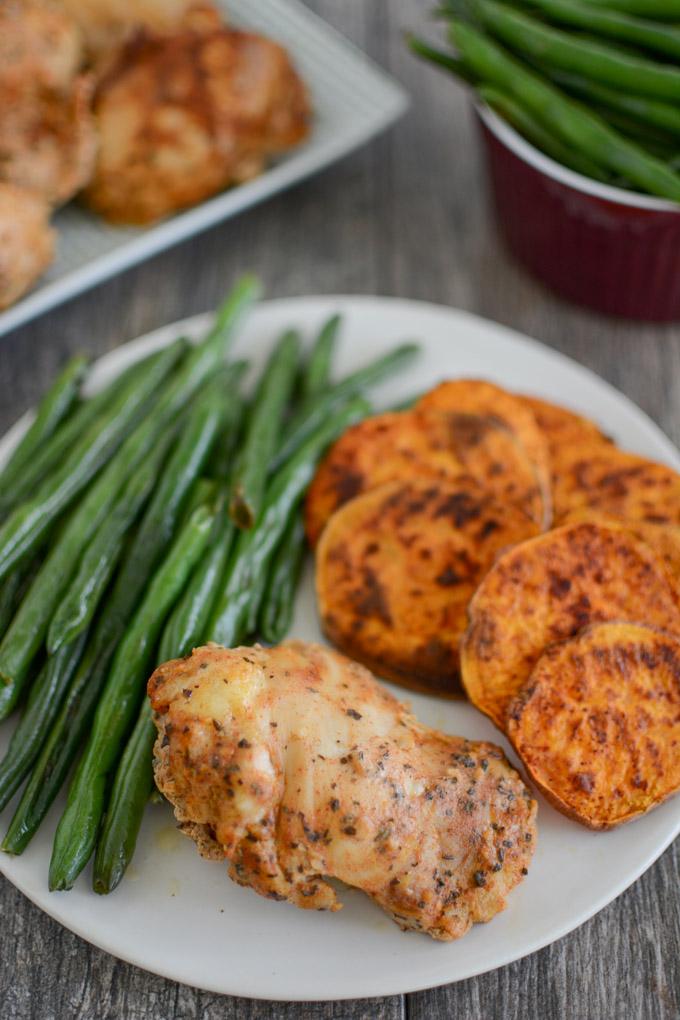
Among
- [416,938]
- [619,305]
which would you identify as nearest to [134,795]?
[416,938]

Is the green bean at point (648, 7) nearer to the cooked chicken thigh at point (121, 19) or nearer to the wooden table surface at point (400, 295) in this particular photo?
the wooden table surface at point (400, 295)

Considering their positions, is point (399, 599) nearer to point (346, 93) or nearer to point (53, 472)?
point (53, 472)

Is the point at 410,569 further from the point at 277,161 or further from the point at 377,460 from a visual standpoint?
the point at 277,161

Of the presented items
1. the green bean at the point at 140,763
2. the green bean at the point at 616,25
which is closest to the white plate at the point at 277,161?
the green bean at the point at 616,25

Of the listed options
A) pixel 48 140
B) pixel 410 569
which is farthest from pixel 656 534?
pixel 48 140

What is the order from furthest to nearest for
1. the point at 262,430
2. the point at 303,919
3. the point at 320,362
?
the point at 320,362
the point at 262,430
the point at 303,919

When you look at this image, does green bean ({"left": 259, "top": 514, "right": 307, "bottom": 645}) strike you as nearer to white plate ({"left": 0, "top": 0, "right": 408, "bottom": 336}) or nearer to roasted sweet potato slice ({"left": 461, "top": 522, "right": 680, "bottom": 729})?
roasted sweet potato slice ({"left": 461, "top": 522, "right": 680, "bottom": 729})
